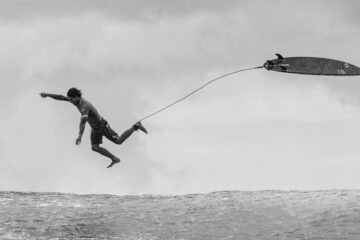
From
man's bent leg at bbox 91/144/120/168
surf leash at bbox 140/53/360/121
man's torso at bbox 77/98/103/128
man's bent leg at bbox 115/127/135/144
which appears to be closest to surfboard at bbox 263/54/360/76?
surf leash at bbox 140/53/360/121

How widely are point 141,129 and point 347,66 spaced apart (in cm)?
675

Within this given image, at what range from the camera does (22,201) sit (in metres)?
21.2

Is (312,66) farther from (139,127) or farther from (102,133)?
(102,133)

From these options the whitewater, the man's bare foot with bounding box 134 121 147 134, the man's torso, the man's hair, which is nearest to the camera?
the whitewater

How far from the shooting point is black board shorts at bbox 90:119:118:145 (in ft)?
74.8

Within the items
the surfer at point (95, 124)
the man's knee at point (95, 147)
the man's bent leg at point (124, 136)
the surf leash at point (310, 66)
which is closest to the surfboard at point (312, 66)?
the surf leash at point (310, 66)

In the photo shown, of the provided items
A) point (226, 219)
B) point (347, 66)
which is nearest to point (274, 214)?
point (226, 219)

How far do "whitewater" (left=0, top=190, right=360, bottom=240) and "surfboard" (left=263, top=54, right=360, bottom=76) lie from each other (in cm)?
364

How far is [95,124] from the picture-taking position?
22.7m

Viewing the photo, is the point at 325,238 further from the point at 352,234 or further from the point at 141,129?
the point at 141,129

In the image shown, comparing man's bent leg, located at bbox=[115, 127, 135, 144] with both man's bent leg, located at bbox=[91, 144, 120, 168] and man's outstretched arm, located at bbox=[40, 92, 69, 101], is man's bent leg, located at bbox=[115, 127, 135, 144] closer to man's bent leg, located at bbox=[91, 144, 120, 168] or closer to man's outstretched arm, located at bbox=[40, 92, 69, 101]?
man's bent leg, located at bbox=[91, 144, 120, 168]

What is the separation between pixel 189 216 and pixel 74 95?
573 cm

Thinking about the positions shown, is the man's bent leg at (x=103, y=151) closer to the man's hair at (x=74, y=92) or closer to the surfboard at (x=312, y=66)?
the man's hair at (x=74, y=92)

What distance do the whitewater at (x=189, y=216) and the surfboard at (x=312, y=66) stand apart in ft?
11.9
